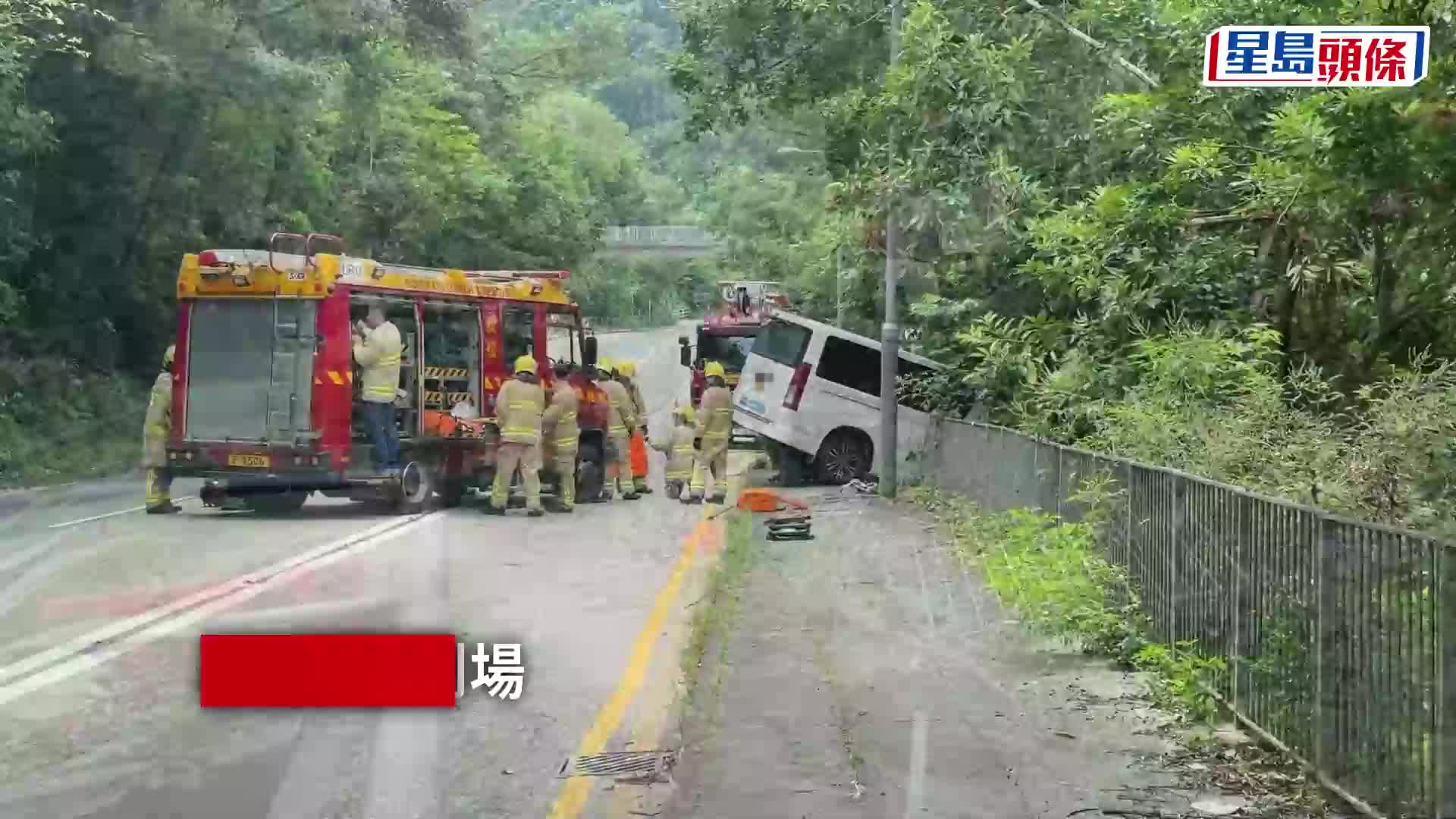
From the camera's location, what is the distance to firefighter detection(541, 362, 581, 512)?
60.3ft

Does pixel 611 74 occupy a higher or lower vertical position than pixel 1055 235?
higher

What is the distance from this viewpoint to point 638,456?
70.7 feet

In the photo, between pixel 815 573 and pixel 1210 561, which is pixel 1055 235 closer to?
pixel 815 573

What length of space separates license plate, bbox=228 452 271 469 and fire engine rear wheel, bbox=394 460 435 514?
4.73 feet

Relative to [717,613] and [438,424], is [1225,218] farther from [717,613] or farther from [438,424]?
[438,424]

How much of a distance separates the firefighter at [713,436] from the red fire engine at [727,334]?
616 cm

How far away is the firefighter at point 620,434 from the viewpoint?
65.2 feet

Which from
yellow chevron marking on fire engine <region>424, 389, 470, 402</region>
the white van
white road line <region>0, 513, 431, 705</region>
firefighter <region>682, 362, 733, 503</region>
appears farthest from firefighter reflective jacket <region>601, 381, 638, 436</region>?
white road line <region>0, 513, 431, 705</region>

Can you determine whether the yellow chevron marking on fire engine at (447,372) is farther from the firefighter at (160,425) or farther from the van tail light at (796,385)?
the van tail light at (796,385)

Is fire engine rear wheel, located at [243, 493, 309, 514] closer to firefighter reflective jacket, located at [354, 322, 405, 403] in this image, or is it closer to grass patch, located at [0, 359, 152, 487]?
firefighter reflective jacket, located at [354, 322, 405, 403]

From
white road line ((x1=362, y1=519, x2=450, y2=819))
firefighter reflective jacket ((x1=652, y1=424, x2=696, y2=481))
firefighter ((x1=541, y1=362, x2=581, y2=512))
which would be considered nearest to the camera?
white road line ((x1=362, y1=519, x2=450, y2=819))

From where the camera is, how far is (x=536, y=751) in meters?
7.21

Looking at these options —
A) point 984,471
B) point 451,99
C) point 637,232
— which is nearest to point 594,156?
point 637,232

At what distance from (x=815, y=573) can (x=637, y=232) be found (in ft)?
53.5
